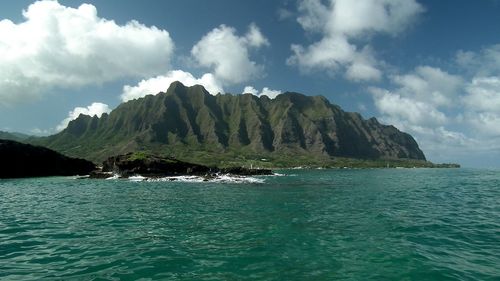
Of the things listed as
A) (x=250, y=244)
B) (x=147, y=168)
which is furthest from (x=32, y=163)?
(x=250, y=244)

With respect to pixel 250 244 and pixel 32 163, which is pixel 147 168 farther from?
pixel 250 244

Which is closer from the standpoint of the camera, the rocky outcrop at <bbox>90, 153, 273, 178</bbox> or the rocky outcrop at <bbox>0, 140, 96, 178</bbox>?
the rocky outcrop at <bbox>90, 153, 273, 178</bbox>

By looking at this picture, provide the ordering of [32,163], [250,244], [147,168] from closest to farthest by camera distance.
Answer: [250,244], [147,168], [32,163]

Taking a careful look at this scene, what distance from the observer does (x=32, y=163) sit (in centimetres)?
16312

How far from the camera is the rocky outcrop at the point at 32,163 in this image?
504 feet

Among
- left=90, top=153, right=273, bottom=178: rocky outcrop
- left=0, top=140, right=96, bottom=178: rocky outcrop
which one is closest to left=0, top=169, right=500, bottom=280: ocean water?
left=90, top=153, right=273, bottom=178: rocky outcrop

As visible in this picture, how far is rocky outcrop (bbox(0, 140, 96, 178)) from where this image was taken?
154 m

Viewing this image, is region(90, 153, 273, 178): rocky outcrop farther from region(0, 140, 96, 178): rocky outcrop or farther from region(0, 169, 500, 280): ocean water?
region(0, 169, 500, 280): ocean water

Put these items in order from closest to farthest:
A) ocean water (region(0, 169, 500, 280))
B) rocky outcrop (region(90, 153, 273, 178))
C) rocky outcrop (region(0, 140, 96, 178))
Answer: ocean water (region(0, 169, 500, 280)) < rocky outcrop (region(90, 153, 273, 178)) < rocky outcrop (region(0, 140, 96, 178))

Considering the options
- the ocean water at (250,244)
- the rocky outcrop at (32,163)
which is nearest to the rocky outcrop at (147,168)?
the rocky outcrop at (32,163)

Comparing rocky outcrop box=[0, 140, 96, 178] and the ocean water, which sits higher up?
rocky outcrop box=[0, 140, 96, 178]

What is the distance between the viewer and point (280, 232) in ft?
105

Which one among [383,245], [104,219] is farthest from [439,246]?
[104,219]

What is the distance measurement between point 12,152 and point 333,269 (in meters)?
173
